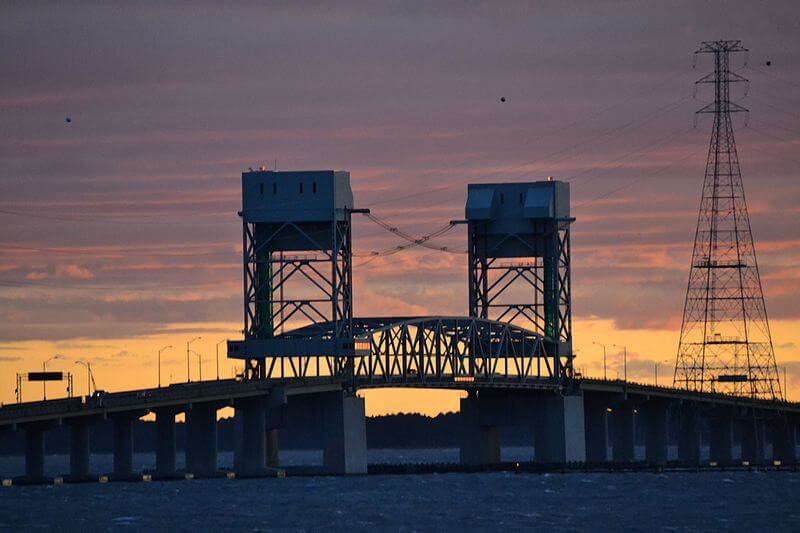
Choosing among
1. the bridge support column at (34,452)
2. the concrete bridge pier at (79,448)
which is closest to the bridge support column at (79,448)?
the concrete bridge pier at (79,448)

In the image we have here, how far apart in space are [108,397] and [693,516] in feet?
175

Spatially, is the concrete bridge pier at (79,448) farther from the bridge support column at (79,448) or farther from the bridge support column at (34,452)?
the bridge support column at (34,452)

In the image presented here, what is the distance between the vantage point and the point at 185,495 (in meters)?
188

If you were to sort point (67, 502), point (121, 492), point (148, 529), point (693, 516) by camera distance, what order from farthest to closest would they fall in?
point (121, 492) → point (67, 502) → point (693, 516) → point (148, 529)

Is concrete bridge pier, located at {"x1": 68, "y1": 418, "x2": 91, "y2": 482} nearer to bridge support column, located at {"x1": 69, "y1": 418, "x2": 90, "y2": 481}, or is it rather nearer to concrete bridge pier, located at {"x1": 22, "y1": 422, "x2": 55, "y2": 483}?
bridge support column, located at {"x1": 69, "y1": 418, "x2": 90, "y2": 481}

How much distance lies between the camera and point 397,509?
6752 inches

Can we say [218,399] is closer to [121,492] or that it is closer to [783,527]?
[121,492]

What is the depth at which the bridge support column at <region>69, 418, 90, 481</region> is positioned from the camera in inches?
7480

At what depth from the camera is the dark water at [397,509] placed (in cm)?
15512

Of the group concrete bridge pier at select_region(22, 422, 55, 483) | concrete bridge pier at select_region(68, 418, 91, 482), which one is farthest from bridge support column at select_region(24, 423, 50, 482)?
concrete bridge pier at select_region(68, 418, 91, 482)

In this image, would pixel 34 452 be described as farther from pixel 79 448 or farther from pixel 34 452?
pixel 79 448

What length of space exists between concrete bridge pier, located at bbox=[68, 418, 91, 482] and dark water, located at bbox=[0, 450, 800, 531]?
163 cm

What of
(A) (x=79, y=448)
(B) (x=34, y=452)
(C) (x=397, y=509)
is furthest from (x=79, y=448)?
(C) (x=397, y=509)

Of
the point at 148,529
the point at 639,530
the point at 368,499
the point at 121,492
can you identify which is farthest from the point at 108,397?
the point at 639,530
